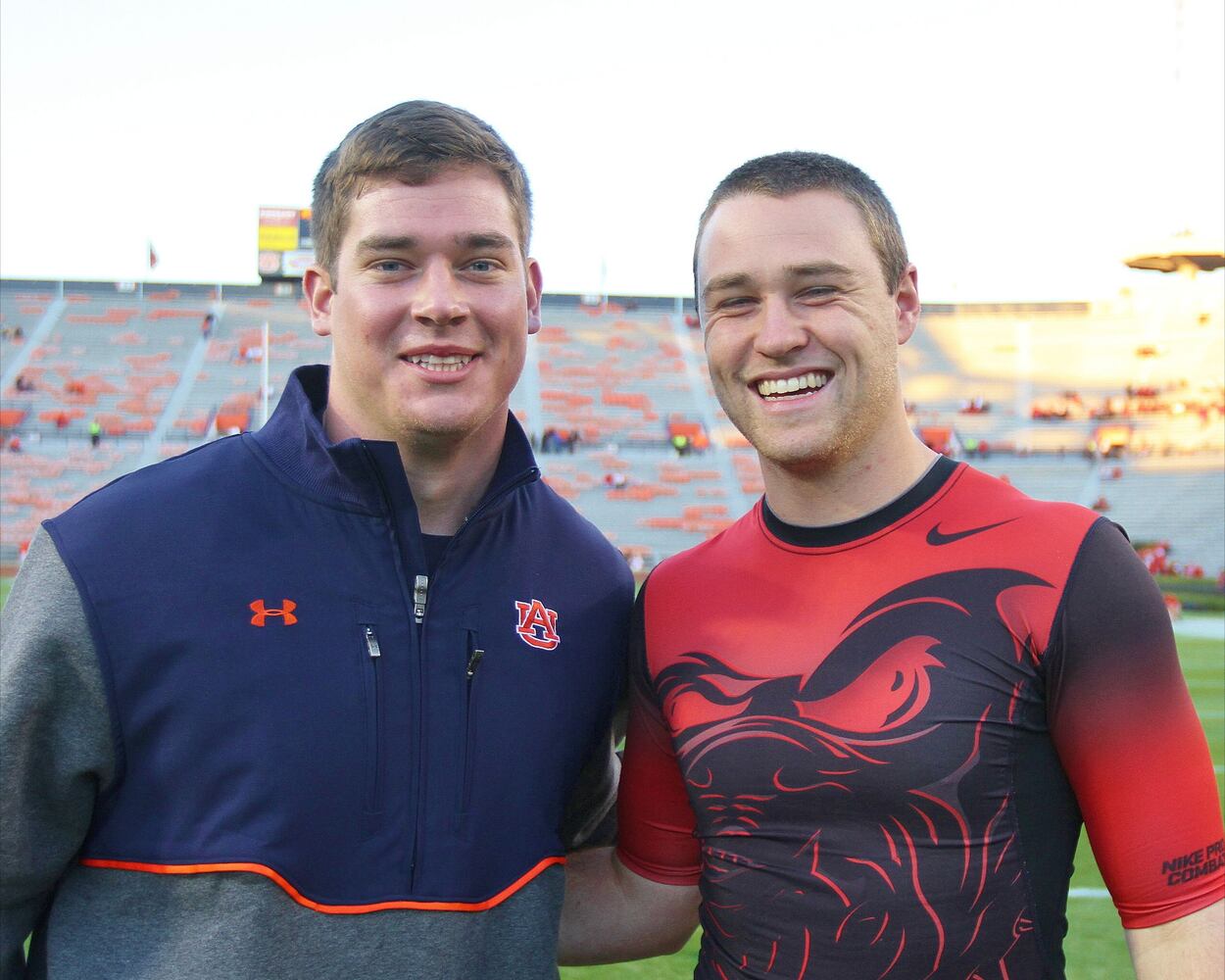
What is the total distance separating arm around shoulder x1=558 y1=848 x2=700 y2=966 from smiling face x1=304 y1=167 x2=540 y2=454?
100 centimetres

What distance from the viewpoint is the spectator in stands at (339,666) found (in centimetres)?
192

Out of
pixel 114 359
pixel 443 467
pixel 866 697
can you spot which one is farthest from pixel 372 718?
pixel 114 359

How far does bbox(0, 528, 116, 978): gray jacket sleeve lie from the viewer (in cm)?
187

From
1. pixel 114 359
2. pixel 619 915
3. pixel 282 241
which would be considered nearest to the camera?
pixel 619 915

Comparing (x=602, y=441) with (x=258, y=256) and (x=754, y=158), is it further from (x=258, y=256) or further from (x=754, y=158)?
(x=754, y=158)

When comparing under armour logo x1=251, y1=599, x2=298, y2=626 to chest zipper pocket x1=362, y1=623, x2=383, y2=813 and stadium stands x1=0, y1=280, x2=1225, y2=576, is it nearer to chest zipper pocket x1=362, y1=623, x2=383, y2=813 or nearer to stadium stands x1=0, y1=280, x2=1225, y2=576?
chest zipper pocket x1=362, y1=623, x2=383, y2=813

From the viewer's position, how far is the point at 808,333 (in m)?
2.29

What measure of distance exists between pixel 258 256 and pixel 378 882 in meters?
40.8

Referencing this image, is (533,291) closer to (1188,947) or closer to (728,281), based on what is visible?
(728,281)

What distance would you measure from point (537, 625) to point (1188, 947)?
4.04ft

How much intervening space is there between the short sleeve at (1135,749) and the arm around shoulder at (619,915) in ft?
2.75

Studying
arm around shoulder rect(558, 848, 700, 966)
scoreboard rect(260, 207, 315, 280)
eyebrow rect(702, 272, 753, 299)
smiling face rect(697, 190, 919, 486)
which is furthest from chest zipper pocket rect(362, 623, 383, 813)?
scoreboard rect(260, 207, 315, 280)

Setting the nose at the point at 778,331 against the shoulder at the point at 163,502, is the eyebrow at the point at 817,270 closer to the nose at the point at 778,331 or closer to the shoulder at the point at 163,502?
the nose at the point at 778,331

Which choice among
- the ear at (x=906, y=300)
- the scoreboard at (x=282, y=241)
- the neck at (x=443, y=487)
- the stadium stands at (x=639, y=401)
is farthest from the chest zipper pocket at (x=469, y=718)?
the scoreboard at (x=282, y=241)
